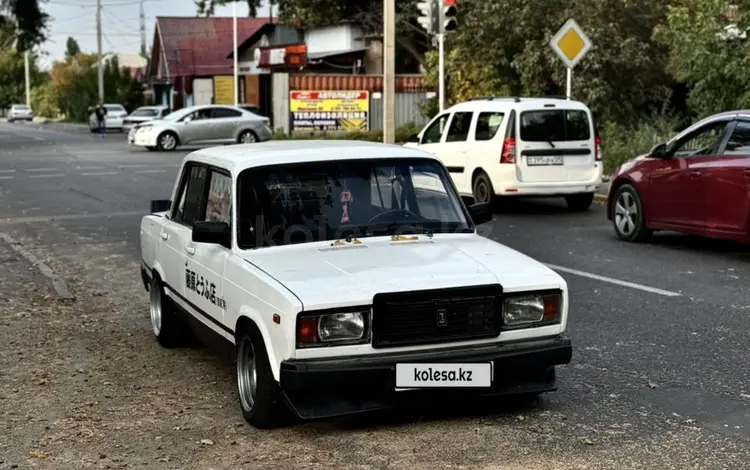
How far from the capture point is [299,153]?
6809mm

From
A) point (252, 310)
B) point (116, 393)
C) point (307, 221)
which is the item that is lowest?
point (116, 393)

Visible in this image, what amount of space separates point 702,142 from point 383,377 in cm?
809

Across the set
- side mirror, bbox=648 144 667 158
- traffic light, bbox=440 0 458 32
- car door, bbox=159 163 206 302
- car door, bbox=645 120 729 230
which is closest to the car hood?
car door, bbox=159 163 206 302

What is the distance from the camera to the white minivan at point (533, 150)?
16.3 metres

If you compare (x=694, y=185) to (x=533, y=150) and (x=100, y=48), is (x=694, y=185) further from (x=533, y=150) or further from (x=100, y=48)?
(x=100, y=48)

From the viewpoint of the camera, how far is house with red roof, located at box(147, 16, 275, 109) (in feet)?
228

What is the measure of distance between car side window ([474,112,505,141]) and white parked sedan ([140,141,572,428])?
9469 mm

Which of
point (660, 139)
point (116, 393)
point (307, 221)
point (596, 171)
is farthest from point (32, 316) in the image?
point (660, 139)

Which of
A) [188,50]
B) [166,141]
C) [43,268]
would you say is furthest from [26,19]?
[43,268]

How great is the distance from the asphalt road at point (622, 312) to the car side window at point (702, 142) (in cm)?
114

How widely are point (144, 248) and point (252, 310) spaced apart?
294 cm

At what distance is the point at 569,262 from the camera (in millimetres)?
11812

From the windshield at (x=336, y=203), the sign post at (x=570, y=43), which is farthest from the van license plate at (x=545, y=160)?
the windshield at (x=336, y=203)

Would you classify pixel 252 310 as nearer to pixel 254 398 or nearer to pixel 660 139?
pixel 254 398
